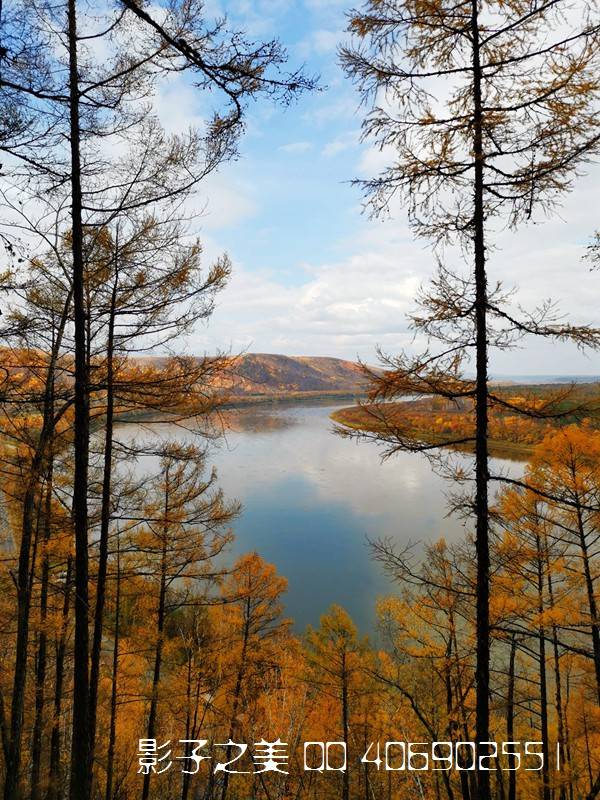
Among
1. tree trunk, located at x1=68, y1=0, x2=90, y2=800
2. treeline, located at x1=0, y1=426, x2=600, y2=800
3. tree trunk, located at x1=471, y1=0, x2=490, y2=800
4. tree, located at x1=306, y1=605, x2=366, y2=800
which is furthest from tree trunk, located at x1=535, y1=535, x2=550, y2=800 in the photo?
tree trunk, located at x1=68, y1=0, x2=90, y2=800

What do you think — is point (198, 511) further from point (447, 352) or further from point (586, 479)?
point (586, 479)

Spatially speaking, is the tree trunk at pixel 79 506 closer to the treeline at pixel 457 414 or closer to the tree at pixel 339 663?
the treeline at pixel 457 414

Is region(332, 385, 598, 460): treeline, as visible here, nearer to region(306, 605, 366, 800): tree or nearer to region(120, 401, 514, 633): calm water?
region(120, 401, 514, 633): calm water

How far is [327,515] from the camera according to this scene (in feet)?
92.5

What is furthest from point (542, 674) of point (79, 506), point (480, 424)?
point (79, 506)

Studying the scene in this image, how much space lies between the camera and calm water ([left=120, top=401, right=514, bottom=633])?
1858 centimetres

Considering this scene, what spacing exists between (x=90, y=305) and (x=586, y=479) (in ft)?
24.5

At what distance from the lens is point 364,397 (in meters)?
4.13

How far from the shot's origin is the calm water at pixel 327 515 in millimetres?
18578

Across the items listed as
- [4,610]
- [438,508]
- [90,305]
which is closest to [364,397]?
[90,305]

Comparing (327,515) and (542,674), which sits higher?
(542,674)

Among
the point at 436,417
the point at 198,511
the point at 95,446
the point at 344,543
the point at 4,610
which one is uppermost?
the point at 436,417

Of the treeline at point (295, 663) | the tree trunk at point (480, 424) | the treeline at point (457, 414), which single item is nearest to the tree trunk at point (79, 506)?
the treeline at point (295, 663)

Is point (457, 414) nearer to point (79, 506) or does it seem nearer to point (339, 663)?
point (79, 506)
